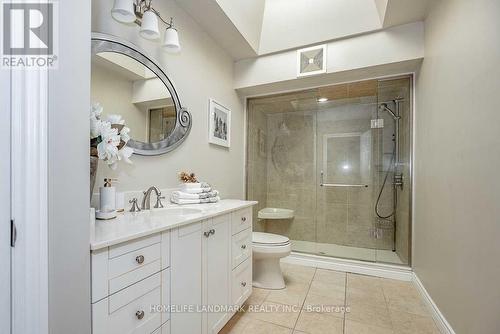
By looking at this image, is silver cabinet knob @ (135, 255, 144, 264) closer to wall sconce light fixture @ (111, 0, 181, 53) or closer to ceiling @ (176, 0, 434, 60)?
wall sconce light fixture @ (111, 0, 181, 53)

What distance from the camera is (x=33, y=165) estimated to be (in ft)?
2.20

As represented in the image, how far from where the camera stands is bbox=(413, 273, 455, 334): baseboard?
155 cm

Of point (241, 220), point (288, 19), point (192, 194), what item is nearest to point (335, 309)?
point (241, 220)

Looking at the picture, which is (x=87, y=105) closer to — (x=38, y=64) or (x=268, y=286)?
(x=38, y=64)

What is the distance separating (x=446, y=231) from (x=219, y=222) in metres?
1.55

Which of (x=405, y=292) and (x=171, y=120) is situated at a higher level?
(x=171, y=120)

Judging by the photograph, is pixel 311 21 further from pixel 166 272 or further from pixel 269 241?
pixel 166 272

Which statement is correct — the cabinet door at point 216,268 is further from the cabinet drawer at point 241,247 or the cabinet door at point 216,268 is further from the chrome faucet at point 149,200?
the chrome faucet at point 149,200

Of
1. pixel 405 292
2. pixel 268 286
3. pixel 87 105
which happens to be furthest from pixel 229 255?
pixel 405 292

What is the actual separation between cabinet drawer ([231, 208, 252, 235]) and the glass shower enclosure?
1.31m

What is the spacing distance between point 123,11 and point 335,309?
254 centimetres

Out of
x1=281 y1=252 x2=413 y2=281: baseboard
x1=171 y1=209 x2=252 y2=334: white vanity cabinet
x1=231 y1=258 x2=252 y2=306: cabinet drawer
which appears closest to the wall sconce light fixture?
x1=171 y1=209 x2=252 y2=334: white vanity cabinet

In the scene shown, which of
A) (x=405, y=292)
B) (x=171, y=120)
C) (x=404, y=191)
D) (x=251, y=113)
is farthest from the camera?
(x=251, y=113)

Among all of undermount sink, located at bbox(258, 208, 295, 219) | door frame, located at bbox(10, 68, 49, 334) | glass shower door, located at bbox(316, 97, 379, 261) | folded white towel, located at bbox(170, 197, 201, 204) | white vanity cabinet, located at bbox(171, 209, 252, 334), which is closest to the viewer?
door frame, located at bbox(10, 68, 49, 334)
